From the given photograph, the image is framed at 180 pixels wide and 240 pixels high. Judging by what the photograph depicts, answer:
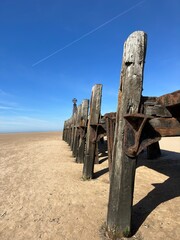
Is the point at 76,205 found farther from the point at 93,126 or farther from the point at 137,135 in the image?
the point at 93,126

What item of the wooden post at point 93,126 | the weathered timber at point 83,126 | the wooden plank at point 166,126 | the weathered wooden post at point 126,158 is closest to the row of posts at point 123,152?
the weathered wooden post at point 126,158

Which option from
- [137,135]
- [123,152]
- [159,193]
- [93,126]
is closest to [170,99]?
[137,135]

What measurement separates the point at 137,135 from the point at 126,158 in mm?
347

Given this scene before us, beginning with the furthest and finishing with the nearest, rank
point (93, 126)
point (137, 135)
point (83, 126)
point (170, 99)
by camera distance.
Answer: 1. point (83, 126)
2. point (93, 126)
3. point (137, 135)
4. point (170, 99)

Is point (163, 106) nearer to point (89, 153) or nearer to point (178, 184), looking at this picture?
point (178, 184)

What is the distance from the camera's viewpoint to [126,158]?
8.51ft

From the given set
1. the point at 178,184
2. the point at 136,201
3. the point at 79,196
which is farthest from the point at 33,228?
the point at 178,184

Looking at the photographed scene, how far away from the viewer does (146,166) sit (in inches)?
252

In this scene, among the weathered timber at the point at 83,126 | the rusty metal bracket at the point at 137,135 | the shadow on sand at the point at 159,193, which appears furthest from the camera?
the weathered timber at the point at 83,126

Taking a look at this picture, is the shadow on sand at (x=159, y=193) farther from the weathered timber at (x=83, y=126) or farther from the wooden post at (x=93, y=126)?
the weathered timber at (x=83, y=126)

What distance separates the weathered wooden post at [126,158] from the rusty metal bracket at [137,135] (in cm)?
10

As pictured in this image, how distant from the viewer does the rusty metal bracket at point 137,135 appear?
8.18ft

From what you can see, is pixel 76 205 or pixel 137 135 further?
pixel 76 205

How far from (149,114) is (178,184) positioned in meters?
2.82
